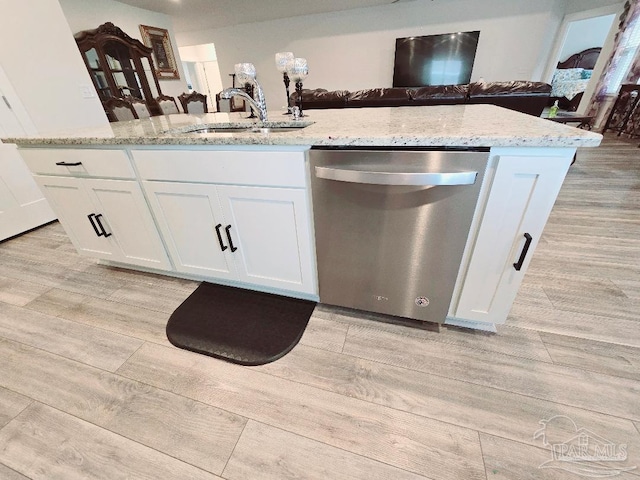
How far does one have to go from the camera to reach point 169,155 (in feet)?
3.70

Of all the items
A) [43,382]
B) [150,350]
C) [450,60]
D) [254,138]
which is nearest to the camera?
[254,138]

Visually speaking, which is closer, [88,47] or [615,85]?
[88,47]

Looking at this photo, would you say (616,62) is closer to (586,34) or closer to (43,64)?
(586,34)

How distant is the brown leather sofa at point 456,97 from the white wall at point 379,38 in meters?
3.75

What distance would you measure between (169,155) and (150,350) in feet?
2.88

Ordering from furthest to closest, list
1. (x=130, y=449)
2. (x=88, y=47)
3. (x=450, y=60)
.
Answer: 1. (x=450, y=60)
2. (x=88, y=47)
3. (x=130, y=449)

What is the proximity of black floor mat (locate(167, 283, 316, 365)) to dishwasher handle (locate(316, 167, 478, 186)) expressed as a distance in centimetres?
75

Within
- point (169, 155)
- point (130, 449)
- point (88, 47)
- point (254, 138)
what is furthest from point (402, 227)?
point (88, 47)

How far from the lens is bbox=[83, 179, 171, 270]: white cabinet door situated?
131cm

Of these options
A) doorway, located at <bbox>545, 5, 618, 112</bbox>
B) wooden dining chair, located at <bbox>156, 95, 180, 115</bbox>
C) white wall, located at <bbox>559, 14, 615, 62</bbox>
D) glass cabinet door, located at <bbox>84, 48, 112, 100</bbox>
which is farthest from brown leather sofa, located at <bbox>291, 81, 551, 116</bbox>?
white wall, located at <bbox>559, 14, 615, 62</bbox>

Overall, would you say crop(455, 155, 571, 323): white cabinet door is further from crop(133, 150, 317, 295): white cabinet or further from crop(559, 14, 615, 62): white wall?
crop(559, 14, 615, 62): white wall

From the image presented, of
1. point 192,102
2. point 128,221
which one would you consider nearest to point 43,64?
point 192,102

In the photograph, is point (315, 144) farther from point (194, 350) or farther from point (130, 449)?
point (130, 449)

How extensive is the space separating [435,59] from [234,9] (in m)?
4.19
